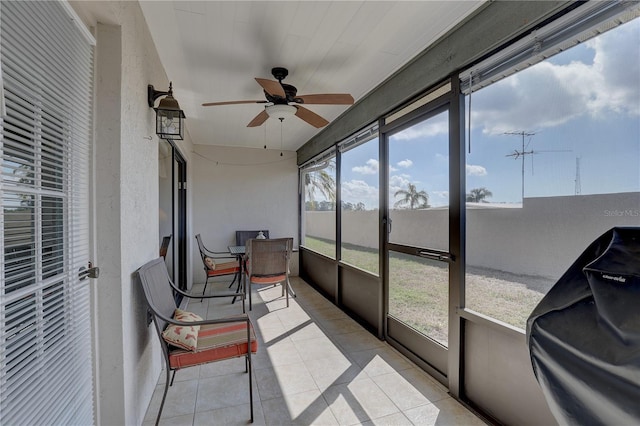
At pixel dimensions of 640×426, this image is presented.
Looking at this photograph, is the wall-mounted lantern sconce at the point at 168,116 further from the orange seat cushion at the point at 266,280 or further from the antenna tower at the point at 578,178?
the antenna tower at the point at 578,178

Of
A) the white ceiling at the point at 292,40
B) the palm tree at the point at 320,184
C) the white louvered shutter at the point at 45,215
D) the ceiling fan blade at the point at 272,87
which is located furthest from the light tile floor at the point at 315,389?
the white ceiling at the point at 292,40

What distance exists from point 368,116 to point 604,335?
2.81 m

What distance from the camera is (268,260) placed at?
13.3 feet

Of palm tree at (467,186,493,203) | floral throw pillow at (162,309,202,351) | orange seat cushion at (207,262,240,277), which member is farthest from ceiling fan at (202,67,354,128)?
orange seat cushion at (207,262,240,277)

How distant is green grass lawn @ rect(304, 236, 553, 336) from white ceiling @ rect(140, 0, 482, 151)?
1691 mm

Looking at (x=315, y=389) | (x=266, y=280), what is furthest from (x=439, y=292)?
(x=266, y=280)

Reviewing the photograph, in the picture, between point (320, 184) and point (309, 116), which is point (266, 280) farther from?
point (309, 116)

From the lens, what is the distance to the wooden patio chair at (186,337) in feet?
5.92

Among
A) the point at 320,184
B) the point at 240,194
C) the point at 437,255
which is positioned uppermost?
the point at 320,184

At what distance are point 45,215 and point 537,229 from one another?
7.51 ft

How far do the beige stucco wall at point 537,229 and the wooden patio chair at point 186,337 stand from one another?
160cm

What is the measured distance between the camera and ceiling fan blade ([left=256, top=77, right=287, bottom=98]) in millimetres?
2194

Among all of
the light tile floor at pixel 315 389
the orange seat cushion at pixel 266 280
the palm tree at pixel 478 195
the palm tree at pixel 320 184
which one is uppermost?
the palm tree at pixel 320 184

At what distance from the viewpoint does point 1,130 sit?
876mm
